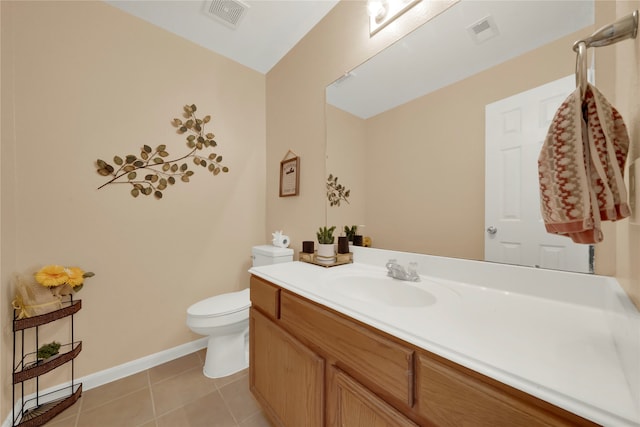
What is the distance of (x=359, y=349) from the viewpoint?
0.67 m

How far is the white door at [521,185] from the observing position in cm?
76

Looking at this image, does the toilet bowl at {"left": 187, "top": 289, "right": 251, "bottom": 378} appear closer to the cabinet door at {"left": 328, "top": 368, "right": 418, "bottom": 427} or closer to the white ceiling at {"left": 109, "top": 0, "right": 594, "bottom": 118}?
the cabinet door at {"left": 328, "top": 368, "right": 418, "bottom": 427}

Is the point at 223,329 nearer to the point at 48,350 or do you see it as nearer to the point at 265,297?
the point at 265,297

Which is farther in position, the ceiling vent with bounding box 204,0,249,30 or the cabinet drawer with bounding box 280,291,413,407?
the ceiling vent with bounding box 204,0,249,30

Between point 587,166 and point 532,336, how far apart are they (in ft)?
1.29

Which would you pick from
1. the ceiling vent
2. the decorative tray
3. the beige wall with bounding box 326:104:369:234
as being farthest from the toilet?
the ceiling vent

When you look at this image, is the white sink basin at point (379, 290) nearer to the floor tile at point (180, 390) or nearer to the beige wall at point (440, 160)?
the beige wall at point (440, 160)

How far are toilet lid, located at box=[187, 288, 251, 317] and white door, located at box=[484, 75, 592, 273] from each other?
1485 mm

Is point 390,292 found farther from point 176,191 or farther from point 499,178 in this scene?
point 176,191

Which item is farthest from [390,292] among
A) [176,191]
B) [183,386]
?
[176,191]

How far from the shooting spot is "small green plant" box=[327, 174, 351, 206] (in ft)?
4.92

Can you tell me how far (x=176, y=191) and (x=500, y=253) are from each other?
6.90 feet

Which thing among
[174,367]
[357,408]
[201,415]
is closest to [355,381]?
[357,408]

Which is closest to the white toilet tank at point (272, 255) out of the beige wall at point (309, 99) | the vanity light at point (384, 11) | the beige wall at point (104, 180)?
the beige wall at point (309, 99)
